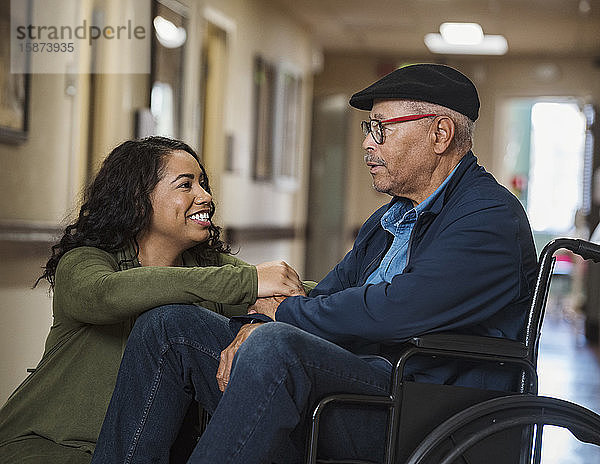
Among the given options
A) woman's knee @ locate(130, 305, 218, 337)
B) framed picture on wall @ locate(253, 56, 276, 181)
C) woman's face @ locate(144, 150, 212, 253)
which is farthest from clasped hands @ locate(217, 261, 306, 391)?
framed picture on wall @ locate(253, 56, 276, 181)

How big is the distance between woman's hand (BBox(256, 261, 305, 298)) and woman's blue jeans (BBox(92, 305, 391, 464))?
0.12 m

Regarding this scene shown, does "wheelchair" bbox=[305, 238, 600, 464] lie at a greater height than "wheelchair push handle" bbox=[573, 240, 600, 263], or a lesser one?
lesser

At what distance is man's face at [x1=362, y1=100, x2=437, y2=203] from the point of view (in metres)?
1.91

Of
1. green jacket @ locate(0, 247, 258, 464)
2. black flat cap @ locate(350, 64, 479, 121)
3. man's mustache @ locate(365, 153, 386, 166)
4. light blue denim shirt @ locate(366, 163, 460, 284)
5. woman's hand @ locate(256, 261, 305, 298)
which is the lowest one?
green jacket @ locate(0, 247, 258, 464)

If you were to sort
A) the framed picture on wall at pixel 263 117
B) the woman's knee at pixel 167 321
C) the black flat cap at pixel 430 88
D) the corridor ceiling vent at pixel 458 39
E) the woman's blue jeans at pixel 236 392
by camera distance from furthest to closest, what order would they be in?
the framed picture on wall at pixel 263 117 < the corridor ceiling vent at pixel 458 39 < the black flat cap at pixel 430 88 < the woman's knee at pixel 167 321 < the woman's blue jeans at pixel 236 392

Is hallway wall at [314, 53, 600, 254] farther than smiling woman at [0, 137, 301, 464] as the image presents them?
Yes

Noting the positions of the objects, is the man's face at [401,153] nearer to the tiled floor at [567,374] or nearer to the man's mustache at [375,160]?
the man's mustache at [375,160]

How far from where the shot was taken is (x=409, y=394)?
162 centimetres

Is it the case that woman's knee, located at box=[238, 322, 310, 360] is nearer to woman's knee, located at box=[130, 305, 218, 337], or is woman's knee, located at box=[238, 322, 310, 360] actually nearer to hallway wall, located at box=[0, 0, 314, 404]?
woman's knee, located at box=[130, 305, 218, 337]

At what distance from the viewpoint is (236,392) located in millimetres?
1540

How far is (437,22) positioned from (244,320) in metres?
3.09

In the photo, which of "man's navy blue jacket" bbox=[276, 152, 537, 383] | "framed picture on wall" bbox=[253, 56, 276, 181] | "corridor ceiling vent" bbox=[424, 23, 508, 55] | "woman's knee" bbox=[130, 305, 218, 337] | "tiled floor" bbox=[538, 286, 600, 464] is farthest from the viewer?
"framed picture on wall" bbox=[253, 56, 276, 181]

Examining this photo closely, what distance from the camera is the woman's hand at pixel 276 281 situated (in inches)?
75.0

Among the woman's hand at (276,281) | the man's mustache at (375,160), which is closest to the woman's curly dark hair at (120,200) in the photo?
the woman's hand at (276,281)
